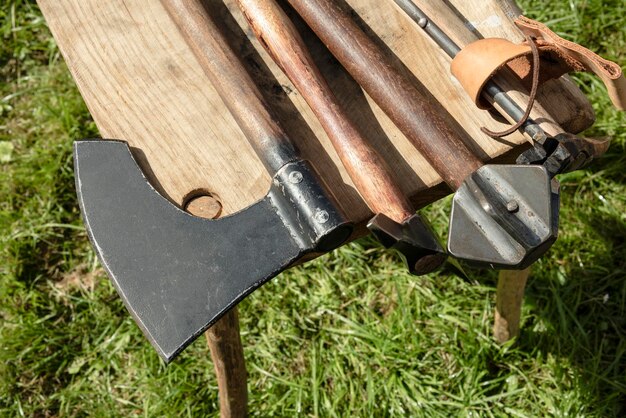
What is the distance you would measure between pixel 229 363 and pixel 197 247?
550 millimetres

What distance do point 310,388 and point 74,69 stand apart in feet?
4.17

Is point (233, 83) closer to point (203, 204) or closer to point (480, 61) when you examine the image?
point (203, 204)

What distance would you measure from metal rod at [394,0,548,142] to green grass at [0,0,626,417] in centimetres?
107

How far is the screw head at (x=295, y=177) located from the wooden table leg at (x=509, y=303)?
0.86 meters

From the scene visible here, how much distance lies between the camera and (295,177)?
127 cm

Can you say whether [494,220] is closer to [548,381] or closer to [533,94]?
[533,94]

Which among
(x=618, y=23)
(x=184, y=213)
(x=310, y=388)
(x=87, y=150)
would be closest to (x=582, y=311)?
(x=310, y=388)

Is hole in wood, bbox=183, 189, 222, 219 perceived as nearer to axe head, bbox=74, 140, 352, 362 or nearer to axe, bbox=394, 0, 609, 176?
axe head, bbox=74, 140, 352, 362

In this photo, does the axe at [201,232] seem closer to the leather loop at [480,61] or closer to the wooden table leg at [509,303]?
the leather loop at [480,61]

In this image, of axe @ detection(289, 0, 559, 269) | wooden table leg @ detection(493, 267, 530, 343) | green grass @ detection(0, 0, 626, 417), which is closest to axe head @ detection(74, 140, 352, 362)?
axe @ detection(289, 0, 559, 269)

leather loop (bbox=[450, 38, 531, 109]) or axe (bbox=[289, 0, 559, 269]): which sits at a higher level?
leather loop (bbox=[450, 38, 531, 109])

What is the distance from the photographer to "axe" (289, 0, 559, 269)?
116 centimetres

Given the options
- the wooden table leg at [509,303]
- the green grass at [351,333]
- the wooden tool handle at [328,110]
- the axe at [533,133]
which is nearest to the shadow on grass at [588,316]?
the green grass at [351,333]

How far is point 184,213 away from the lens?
133 cm
